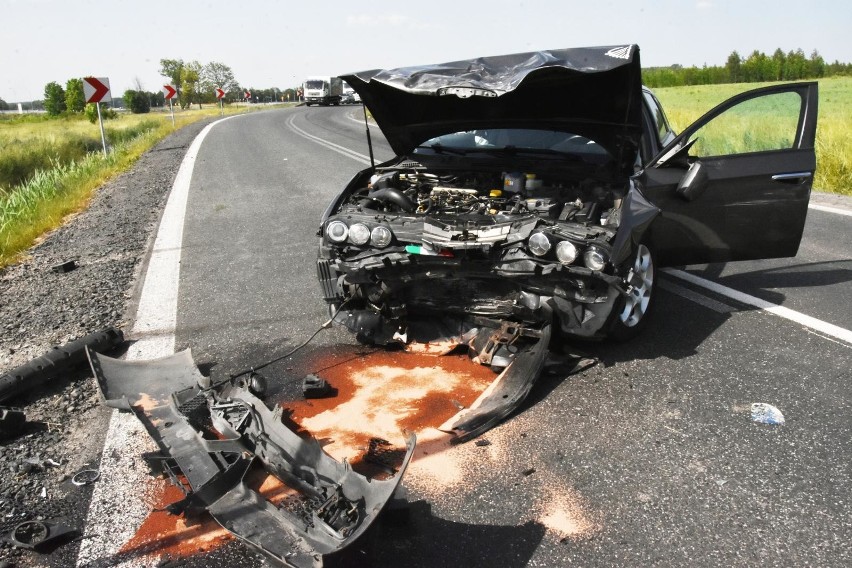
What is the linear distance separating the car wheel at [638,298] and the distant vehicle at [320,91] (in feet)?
154

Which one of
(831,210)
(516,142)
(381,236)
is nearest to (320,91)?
(831,210)

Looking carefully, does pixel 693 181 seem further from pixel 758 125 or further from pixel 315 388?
pixel 315 388

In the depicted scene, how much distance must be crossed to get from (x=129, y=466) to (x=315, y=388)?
1082 millimetres

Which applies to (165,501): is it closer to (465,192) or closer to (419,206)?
(419,206)

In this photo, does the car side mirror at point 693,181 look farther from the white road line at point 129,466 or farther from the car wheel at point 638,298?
the white road line at point 129,466

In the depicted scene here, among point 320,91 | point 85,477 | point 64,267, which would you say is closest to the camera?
point 85,477

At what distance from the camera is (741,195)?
16.7 ft

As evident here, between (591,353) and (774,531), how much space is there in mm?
1827

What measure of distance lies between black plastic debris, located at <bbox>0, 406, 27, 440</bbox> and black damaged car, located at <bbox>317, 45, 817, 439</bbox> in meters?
1.91

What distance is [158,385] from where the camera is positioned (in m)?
3.83

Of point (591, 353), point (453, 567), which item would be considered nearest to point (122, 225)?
point (591, 353)

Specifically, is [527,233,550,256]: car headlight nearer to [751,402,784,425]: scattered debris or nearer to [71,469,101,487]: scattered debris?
[751,402,784,425]: scattered debris

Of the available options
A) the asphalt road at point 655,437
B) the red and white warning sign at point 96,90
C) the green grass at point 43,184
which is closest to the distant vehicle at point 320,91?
the green grass at point 43,184

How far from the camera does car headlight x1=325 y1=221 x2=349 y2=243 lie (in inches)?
169
